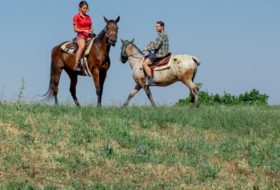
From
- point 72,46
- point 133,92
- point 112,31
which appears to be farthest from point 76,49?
point 133,92

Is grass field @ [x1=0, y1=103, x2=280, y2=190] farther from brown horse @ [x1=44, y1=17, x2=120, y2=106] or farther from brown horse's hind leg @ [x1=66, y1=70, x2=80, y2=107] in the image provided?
brown horse's hind leg @ [x1=66, y1=70, x2=80, y2=107]

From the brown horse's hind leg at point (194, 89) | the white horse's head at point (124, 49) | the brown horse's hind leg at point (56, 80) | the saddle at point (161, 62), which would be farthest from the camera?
the white horse's head at point (124, 49)

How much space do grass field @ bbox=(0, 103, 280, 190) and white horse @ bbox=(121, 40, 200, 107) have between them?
3.18 m

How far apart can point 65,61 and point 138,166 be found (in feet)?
32.6

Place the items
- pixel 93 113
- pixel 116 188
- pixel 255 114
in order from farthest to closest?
pixel 255 114, pixel 93 113, pixel 116 188

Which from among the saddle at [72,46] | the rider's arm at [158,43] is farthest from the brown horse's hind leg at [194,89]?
the saddle at [72,46]

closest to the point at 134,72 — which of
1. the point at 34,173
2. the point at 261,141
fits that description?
the point at 261,141

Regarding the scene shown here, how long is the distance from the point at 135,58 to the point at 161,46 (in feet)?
5.29

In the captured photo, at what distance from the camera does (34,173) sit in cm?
1138

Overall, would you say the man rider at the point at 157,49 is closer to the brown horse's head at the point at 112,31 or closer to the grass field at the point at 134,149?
the brown horse's head at the point at 112,31

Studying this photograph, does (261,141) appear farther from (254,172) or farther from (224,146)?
(254,172)

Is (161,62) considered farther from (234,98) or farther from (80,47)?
(234,98)

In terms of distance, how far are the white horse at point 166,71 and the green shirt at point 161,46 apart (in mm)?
398

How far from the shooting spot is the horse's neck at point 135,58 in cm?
2161
